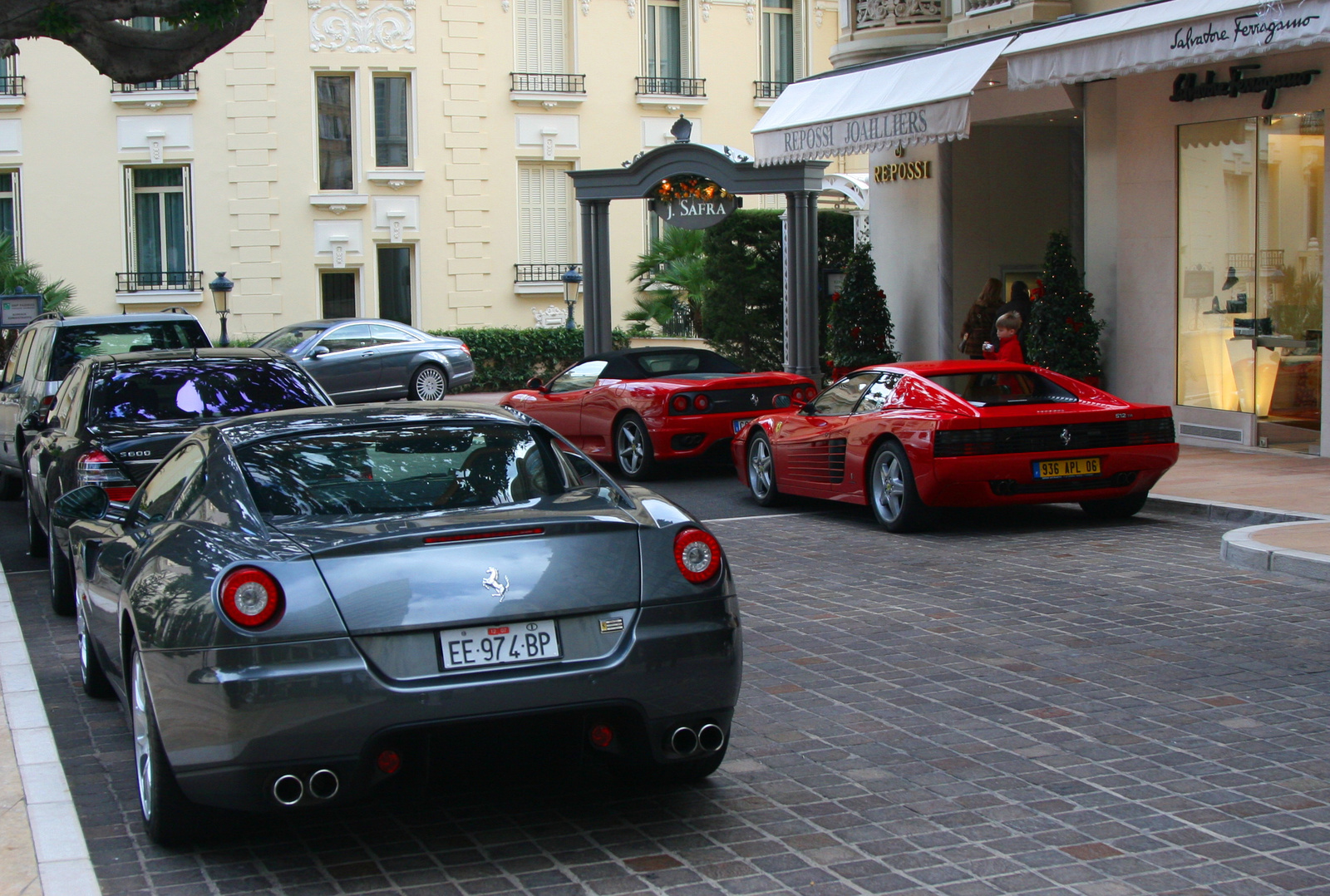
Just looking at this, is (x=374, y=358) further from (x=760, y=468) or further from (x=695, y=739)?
(x=695, y=739)

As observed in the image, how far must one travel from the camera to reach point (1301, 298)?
14.7 meters

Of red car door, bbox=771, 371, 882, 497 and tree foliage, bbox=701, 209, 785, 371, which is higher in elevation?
tree foliage, bbox=701, 209, 785, 371

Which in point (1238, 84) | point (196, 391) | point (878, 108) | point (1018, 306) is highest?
point (878, 108)

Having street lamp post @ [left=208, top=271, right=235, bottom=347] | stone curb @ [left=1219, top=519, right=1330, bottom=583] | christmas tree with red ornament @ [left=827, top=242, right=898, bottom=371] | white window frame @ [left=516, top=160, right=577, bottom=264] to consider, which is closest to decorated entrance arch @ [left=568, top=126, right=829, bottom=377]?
christmas tree with red ornament @ [left=827, top=242, right=898, bottom=371]

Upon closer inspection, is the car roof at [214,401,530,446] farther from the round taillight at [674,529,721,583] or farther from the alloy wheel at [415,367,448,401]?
the alloy wheel at [415,367,448,401]

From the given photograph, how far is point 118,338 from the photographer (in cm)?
1419

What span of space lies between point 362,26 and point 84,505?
94.7 feet

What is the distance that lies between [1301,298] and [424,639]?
12.6 m

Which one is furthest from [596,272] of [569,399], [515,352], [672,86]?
[672,86]

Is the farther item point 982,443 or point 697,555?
point 982,443

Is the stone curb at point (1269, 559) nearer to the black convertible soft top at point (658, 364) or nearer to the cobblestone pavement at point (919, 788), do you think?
the cobblestone pavement at point (919, 788)

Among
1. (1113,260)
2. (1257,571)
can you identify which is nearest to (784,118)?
(1113,260)

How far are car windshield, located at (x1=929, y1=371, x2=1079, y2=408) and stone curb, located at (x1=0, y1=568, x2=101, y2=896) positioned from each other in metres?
6.64

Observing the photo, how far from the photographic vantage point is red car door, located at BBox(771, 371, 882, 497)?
11.8 meters
